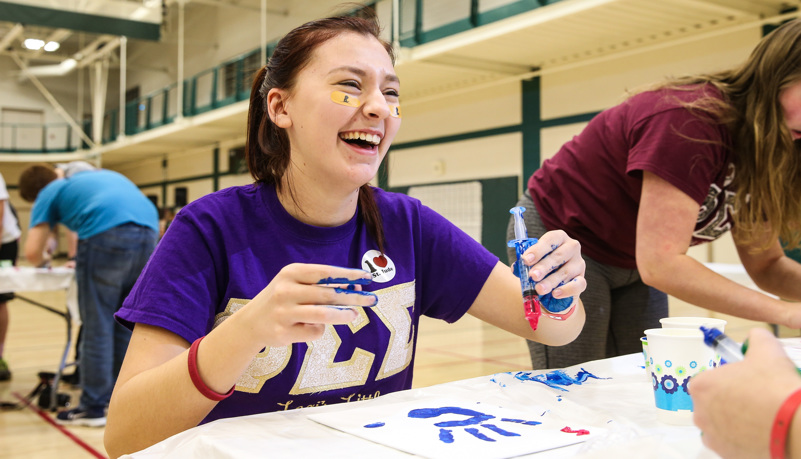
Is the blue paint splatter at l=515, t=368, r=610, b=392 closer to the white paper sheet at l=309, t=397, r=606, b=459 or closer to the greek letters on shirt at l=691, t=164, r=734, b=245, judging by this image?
the white paper sheet at l=309, t=397, r=606, b=459

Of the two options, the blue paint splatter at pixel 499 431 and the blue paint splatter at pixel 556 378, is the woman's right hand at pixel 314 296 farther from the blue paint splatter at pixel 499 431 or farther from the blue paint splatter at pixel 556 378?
the blue paint splatter at pixel 556 378

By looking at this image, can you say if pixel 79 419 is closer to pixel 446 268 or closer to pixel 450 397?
pixel 446 268

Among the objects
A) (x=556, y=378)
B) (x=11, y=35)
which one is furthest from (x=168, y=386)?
(x=11, y=35)

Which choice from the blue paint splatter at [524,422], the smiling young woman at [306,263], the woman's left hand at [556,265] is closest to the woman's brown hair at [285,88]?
the smiling young woman at [306,263]

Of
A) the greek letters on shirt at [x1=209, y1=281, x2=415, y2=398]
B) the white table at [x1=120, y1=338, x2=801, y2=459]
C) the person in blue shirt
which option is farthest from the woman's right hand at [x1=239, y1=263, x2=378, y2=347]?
→ the person in blue shirt

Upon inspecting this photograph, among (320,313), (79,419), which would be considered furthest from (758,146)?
(79,419)

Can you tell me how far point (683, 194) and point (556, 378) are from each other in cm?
53

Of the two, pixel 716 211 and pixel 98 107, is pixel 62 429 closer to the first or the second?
pixel 716 211

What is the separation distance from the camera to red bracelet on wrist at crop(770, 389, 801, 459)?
52 centimetres

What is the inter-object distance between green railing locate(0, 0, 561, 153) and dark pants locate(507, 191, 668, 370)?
2.77 ft

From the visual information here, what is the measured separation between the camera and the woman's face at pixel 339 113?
1.12 metres

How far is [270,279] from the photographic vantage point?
1118 mm

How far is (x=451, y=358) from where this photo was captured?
4.57m

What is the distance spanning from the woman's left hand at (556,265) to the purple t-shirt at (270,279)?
297 mm
